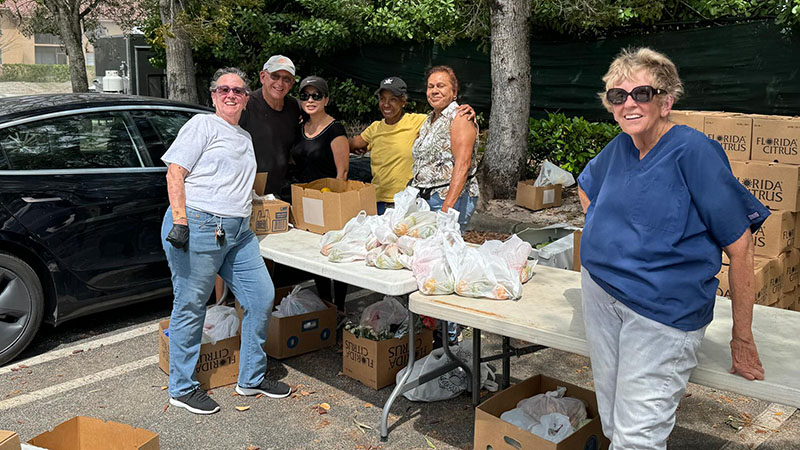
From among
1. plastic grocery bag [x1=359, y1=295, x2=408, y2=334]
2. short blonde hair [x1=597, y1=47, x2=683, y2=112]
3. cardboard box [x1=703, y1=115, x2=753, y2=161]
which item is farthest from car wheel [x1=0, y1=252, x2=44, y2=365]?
cardboard box [x1=703, y1=115, x2=753, y2=161]

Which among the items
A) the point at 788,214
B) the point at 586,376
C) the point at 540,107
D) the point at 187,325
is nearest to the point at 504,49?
the point at 540,107

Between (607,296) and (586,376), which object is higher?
(607,296)

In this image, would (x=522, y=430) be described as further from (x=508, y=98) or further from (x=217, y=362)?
(x=508, y=98)

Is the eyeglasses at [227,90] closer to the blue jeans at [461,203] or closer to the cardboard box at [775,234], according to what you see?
the blue jeans at [461,203]

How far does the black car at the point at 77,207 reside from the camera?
4.59m

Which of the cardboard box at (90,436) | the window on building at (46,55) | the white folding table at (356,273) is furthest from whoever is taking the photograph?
the window on building at (46,55)

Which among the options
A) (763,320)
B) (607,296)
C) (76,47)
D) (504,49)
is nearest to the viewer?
(607,296)

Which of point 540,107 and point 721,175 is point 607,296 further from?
point 540,107

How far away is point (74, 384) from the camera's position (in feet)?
14.6

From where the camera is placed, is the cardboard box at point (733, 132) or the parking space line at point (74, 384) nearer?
the parking space line at point (74, 384)

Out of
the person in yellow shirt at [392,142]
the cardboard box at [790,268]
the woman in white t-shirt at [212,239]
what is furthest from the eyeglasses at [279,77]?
the cardboard box at [790,268]

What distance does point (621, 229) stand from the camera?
8.20 ft

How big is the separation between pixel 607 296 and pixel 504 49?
6.12 metres

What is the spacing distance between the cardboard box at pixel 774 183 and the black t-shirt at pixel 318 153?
2.80 meters
